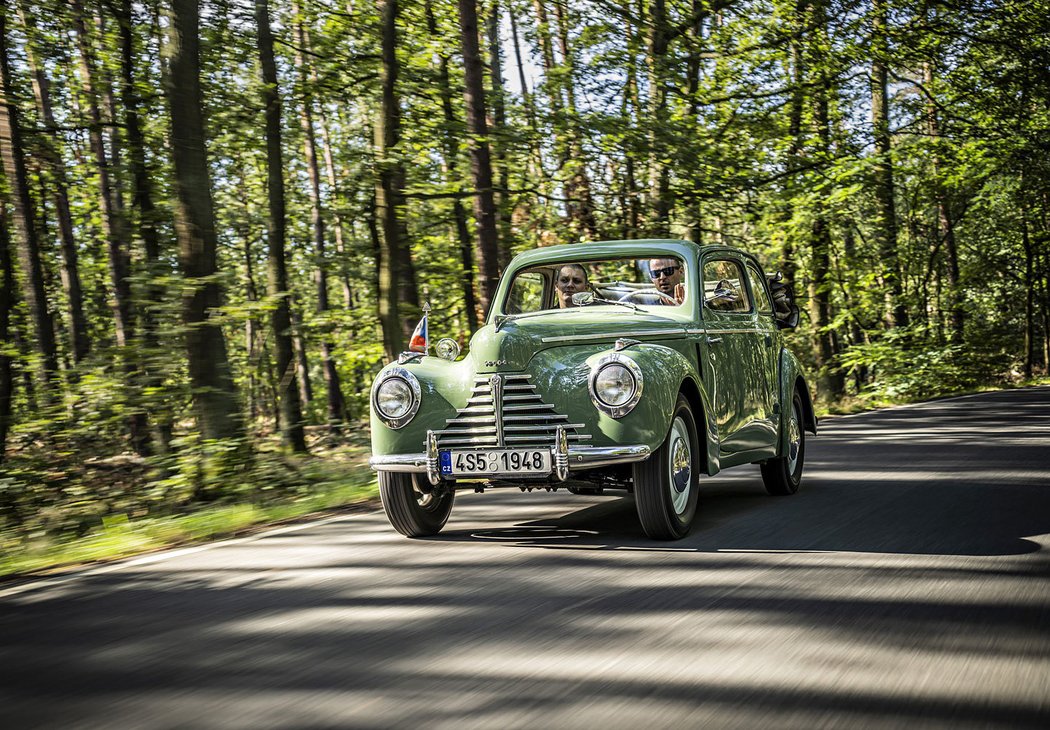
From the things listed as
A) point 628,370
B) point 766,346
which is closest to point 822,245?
point 766,346

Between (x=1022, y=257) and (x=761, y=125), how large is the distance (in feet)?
79.9

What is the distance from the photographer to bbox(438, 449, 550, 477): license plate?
18.7 feet

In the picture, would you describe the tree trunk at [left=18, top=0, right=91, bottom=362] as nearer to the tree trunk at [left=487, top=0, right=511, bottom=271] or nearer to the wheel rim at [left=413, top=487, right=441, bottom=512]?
the tree trunk at [left=487, top=0, right=511, bottom=271]

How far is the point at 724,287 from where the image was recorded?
7379mm

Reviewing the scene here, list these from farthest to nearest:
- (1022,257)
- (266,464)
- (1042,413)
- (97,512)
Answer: (1022,257)
(1042,413)
(266,464)
(97,512)

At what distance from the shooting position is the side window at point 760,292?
27.1 feet

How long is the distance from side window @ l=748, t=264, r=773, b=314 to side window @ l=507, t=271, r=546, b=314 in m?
1.71

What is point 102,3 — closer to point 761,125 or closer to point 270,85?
point 270,85

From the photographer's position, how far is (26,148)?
524 inches

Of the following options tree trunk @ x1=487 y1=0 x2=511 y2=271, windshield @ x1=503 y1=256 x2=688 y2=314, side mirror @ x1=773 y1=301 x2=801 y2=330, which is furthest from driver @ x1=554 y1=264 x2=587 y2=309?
tree trunk @ x1=487 y1=0 x2=511 y2=271

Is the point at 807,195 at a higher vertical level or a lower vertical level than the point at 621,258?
higher

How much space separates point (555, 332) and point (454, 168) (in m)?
10.2

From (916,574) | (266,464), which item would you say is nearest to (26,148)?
(266,464)

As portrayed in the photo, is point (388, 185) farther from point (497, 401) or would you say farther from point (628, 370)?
point (628, 370)
